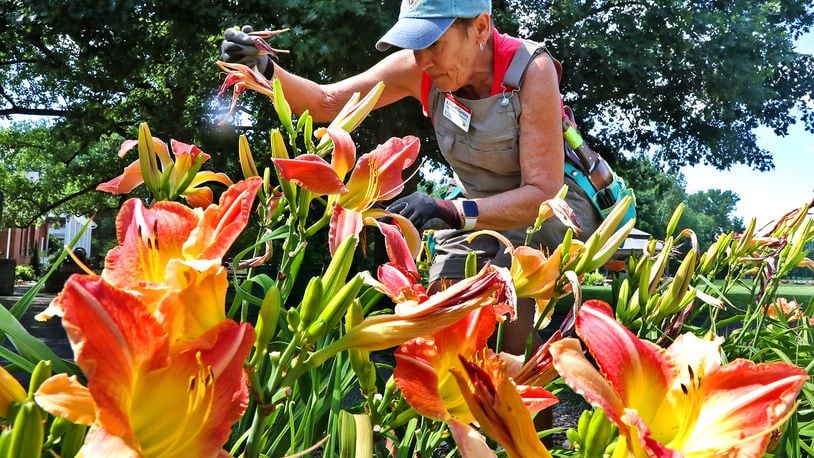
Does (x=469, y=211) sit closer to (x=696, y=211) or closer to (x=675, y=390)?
(x=675, y=390)

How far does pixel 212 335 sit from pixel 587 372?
254mm

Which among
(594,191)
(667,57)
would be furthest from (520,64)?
(667,57)

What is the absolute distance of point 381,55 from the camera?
905 cm

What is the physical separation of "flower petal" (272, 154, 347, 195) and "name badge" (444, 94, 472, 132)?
4.38 feet

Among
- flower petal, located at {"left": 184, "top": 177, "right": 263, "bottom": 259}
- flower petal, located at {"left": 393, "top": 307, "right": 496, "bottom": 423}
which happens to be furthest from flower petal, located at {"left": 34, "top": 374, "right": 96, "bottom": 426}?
flower petal, located at {"left": 393, "top": 307, "right": 496, "bottom": 423}

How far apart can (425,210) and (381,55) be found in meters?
8.16

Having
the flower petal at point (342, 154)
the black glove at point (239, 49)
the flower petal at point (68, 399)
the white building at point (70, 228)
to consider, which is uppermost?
the black glove at point (239, 49)

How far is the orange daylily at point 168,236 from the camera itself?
0.48 metres

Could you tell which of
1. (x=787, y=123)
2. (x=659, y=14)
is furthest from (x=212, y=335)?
(x=787, y=123)

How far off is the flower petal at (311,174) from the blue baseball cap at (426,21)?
41.1 inches

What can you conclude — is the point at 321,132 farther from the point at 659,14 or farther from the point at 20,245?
the point at 20,245

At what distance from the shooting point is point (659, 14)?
9.39m

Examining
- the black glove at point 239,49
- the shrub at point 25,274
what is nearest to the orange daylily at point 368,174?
the black glove at point 239,49

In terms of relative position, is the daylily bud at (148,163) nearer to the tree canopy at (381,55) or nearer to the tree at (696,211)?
the tree canopy at (381,55)
